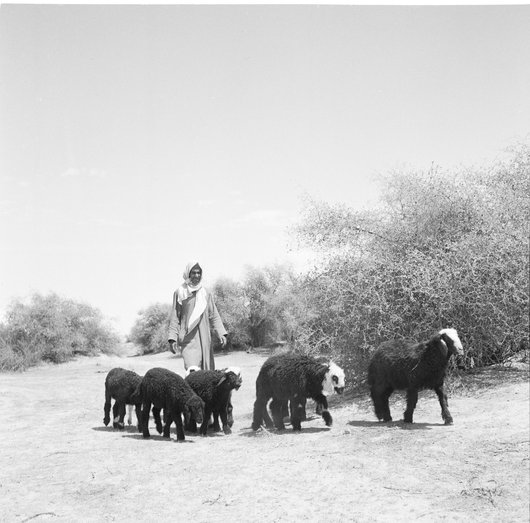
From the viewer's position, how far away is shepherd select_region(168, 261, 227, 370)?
26.6 feet

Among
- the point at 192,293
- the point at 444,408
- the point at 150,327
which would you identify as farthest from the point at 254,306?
the point at 444,408

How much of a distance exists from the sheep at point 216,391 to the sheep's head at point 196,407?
0.30 meters

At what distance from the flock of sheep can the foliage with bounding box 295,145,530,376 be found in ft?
2.00

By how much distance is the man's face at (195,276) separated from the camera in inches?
318

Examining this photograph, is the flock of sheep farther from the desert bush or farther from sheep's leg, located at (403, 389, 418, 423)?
the desert bush

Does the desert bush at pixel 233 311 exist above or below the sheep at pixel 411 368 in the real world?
above

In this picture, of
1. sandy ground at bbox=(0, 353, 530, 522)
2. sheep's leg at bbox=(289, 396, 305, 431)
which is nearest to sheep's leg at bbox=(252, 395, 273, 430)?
sandy ground at bbox=(0, 353, 530, 522)

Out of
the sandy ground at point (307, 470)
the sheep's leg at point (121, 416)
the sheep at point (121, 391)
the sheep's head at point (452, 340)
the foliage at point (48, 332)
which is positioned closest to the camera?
the sandy ground at point (307, 470)

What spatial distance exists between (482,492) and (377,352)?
271 centimetres

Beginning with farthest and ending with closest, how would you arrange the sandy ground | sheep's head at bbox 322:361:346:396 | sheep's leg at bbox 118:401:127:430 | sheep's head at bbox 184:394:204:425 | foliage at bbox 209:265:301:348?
foliage at bbox 209:265:301:348
sheep's leg at bbox 118:401:127:430
sheep's head at bbox 184:394:204:425
sheep's head at bbox 322:361:346:396
the sandy ground

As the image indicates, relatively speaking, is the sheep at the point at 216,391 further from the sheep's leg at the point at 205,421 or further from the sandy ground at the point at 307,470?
the sandy ground at the point at 307,470

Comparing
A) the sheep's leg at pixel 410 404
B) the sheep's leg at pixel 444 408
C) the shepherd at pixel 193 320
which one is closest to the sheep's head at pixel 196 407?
the shepherd at pixel 193 320

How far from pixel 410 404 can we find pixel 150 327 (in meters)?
27.2

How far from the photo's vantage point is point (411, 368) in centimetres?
620
